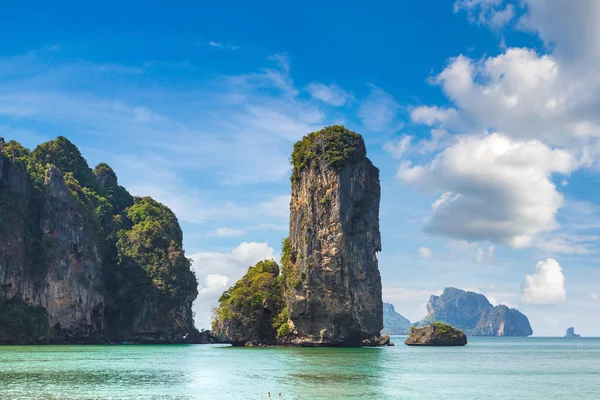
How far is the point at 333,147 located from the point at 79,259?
5084 cm

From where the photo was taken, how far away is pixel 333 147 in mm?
Result: 81688

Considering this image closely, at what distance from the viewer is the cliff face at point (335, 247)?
258 feet

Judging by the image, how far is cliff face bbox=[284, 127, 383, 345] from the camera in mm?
78562

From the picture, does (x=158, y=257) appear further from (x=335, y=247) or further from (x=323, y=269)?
(x=335, y=247)

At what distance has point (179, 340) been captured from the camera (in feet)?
395

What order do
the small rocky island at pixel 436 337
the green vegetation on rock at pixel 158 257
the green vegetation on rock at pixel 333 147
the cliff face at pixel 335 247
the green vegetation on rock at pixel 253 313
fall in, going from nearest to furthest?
the cliff face at pixel 335 247
the green vegetation on rock at pixel 333 147
the green vegetation on rock at pixel 253 313
the small rocky island at pixel 436 337
the green vegetation on rock at pixel 158 257

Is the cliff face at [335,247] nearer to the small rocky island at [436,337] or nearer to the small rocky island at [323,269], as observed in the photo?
the small rocky island at [323,269]

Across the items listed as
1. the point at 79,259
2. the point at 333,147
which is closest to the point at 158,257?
the point at 79,259

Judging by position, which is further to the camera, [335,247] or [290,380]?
[335,247]

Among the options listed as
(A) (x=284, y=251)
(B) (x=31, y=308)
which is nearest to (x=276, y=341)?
(A) (x=284, y=251)

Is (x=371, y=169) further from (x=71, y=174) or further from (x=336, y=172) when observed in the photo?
(x=71, y=174)

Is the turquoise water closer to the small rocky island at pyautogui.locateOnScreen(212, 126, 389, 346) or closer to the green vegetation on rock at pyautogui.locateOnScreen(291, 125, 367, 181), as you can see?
the small rocky island at pyautogui.locateOnScreen(212, 126, 389, 346)

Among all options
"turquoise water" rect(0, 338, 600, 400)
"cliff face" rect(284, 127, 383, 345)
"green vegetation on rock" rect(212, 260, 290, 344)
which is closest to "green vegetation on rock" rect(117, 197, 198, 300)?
"green vegetation on rock" rect(212, 260, 290, 344)

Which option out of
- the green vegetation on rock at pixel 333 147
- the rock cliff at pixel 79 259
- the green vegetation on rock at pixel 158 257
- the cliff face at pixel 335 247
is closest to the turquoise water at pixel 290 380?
the cliff face at pixel 335 247
